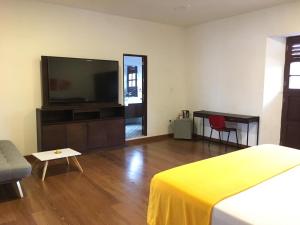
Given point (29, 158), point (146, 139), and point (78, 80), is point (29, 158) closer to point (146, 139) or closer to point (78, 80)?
point (78, 80)

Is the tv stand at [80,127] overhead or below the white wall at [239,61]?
below

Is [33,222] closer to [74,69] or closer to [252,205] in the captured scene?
[252,205]

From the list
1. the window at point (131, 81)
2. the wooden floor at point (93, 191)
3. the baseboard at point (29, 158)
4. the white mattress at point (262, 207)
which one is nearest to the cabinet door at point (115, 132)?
the wooden floor at point (93, 191)

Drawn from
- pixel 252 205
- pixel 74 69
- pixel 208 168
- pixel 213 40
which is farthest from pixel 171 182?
pixel 213 40

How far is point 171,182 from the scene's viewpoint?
186 cm

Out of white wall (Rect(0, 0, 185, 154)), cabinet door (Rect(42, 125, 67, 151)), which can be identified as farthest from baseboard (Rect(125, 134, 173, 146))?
cabinet door (Rect(42, 125, 67, 151))

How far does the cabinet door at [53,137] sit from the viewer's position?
14.1 ft

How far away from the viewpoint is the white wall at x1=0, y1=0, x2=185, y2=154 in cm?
420

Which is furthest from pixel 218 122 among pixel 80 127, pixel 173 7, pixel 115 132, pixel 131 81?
pixel 131 81

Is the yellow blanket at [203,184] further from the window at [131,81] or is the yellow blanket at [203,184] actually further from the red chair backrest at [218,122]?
the window at [131,81]

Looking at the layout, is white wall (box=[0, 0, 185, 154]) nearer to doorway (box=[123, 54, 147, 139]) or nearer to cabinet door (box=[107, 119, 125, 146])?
cabinet door (box=[107, 119, 125, 146])

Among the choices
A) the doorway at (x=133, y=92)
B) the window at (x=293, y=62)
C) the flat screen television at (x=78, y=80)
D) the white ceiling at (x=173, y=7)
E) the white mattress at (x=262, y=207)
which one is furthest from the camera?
the doorway at (x=133, y=92)

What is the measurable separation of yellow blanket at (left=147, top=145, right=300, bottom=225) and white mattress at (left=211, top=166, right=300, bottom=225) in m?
0.06

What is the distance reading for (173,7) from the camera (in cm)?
463
